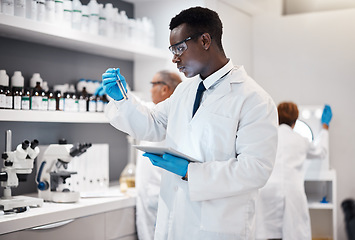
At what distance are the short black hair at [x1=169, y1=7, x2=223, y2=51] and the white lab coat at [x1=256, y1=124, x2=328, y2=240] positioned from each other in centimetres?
165

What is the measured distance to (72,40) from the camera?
2.80 meters

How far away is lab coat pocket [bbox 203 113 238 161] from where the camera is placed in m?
1.86

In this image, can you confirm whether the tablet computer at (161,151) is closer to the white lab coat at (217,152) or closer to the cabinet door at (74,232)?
the white lab coat at (217,152)

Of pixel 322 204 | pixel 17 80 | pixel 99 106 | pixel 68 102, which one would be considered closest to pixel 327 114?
pixel 322 204

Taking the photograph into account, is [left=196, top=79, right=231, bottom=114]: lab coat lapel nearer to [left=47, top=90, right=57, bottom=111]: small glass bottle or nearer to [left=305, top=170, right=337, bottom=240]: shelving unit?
[left=47, top=90, right=57, bottom=111]: small glass bottle

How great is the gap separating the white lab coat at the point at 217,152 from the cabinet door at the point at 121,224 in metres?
0.77

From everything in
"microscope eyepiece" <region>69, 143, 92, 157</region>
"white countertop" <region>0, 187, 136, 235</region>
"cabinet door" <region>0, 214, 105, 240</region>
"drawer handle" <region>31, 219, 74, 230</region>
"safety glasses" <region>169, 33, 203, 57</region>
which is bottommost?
"cabinet door" <region>0, 214, 105, 240</region>

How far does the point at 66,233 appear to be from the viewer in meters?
2.41

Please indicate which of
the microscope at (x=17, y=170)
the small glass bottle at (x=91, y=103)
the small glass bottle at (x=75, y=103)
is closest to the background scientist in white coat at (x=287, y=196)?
the small glass bottle at (x=91, y=103)

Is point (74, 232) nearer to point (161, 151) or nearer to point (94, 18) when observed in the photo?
point (161, 151)

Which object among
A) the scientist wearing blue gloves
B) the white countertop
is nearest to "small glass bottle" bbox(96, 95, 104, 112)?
the white countertop

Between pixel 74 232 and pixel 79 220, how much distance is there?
7cm

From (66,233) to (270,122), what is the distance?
1282 millimetres

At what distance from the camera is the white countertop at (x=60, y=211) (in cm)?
214
